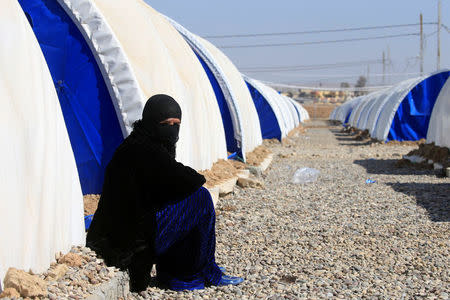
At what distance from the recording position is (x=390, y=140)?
820 inches

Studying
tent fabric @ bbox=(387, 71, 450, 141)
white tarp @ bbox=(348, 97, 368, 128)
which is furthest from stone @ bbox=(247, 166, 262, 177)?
white tarp @ bbox=(348, 97, 368, 128)

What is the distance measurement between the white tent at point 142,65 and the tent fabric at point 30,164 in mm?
2334

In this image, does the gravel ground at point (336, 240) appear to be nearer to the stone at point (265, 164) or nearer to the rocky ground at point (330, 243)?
the rocky ground at point (330, 243)

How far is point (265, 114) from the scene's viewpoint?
21.7 m

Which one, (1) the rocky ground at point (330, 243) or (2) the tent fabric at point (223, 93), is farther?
(2) the tent fabric at point (223, 93)

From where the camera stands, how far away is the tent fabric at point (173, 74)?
6.94 m

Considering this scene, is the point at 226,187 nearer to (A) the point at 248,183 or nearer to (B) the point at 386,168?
(A) the point at 248,183

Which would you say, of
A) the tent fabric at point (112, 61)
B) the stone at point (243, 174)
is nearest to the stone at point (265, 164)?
the stone at point (243, 174)

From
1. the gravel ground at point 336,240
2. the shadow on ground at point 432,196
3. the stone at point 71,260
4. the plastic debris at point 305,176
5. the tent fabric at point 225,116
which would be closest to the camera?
the stone at point 71,260

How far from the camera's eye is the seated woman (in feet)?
13.1

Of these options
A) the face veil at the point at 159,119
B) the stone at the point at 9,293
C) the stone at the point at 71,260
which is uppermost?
the face veil at the point at 159,119

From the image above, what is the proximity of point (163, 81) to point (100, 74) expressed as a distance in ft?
3.30

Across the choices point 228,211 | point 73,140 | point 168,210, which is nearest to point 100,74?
point 73,140

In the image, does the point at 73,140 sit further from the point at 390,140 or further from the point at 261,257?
the point at 390,140
